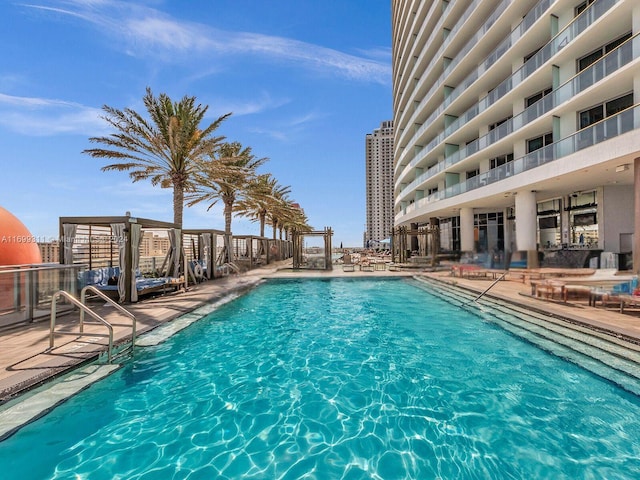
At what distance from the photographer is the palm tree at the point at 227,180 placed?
60.5 feet

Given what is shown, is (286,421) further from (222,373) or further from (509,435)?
(509,435)

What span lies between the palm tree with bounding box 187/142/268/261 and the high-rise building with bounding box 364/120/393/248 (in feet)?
368

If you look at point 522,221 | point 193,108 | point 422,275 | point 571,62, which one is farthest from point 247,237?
point 571,62

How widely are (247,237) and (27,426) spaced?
19.8 metres

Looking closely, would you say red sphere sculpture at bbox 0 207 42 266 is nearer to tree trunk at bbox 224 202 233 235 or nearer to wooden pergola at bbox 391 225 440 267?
tree trunk at bbox 224 202 233 235

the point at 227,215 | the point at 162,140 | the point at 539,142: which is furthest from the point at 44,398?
the point at 539,142

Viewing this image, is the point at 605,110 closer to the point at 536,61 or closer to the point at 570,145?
the point at 570,145

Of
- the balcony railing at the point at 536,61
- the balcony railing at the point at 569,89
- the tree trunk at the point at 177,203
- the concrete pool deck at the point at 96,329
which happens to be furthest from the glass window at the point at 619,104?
the tree trunk at the point at 177,203

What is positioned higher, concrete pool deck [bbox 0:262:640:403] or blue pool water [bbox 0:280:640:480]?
concrete pool deck [bbox 0:262:640:403]

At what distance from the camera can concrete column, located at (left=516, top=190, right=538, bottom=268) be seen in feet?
55.4

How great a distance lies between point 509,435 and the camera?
148 inches

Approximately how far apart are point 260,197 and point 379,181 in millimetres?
117137

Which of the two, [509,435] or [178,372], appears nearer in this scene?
[509,435]

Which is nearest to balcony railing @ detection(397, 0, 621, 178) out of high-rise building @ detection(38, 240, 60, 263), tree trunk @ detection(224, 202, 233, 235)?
tree trunk @ detection(224, 202, 233, 235)
